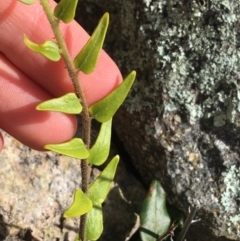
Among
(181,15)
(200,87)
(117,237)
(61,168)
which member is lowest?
Answer: (117,237)

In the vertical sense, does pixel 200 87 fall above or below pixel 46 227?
above

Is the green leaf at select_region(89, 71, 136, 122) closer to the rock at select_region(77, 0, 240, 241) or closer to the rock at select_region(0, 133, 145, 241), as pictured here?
the rock at select_region(77, 0, 240, 241)

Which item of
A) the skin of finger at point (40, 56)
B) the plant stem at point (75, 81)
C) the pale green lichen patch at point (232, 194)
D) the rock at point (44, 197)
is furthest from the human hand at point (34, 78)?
the pale green lichen patch at point (232, 194)

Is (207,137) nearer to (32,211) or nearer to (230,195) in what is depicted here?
(230,195)

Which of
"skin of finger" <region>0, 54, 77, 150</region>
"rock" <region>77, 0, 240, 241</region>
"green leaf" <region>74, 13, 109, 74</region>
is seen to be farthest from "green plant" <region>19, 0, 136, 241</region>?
"rock" <region>77, 0, 240, 241</region>

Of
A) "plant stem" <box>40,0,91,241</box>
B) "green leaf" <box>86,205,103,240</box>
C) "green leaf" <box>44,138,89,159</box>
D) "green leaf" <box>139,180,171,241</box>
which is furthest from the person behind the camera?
"green leaf" <box>139,180,171,241</box>

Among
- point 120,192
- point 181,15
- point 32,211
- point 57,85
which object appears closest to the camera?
point 57,85

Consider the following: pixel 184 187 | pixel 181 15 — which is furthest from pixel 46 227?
pixel 181 15
